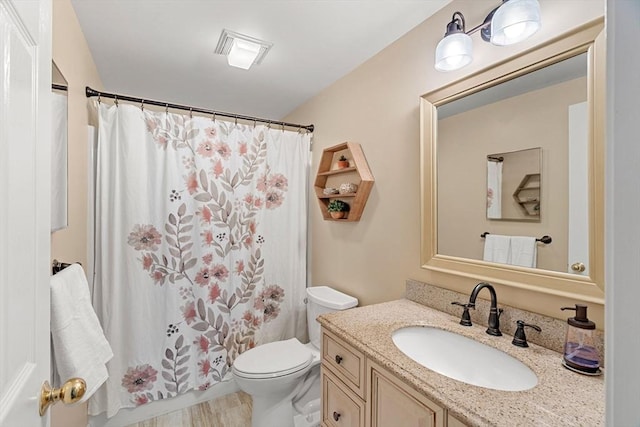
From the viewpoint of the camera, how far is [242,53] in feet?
5.67

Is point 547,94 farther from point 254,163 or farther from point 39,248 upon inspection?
point 254,163

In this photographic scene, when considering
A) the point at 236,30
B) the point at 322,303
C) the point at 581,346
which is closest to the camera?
the point at 581,346

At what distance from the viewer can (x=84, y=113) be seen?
1696mm

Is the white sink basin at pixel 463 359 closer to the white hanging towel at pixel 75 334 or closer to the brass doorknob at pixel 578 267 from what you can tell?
the brass doorknob at pixel 578 267

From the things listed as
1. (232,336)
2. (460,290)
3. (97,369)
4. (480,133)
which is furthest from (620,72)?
(232,336)

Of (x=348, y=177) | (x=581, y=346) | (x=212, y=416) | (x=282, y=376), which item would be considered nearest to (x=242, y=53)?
(x=348, y=177)

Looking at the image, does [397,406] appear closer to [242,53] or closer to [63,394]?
[63,394]

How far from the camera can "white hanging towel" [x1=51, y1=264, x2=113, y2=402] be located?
893 mm

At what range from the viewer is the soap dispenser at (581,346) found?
852 millimetres

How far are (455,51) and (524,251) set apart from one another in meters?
0.87

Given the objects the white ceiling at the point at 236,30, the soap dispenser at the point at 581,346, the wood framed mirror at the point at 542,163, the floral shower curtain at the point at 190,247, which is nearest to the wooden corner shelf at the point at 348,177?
the floral shower curtain at the point at 190,247

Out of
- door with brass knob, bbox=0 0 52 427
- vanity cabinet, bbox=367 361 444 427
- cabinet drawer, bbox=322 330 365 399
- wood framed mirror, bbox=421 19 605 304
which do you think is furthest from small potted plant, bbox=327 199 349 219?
door with brass knob, bbox=0 0 52 427

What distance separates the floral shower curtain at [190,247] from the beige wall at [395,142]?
0.45 metres

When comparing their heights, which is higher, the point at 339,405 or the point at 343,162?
the point at 343,162
